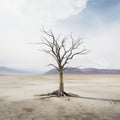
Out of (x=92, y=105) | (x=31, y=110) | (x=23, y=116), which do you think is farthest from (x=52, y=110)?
(x=92, y=105)

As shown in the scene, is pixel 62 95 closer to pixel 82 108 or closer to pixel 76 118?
pixel 82 108

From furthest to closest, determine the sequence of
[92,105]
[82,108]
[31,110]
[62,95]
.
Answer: [62,95], [92,105], [82,108], [31,110]

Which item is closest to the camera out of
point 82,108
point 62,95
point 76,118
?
point 76,118

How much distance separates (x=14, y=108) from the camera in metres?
15.0

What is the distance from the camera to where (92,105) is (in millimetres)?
16531

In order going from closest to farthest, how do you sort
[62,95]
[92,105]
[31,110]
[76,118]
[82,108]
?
[76,118]
[31,110]
[82,108]
[92,105]
[62,95]

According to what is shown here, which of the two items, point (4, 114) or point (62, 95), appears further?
point (62, 95)

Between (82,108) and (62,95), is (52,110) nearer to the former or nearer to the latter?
(82,108)

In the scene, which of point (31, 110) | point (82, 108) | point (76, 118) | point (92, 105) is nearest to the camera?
point (76, 118)

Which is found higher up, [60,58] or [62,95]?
[60,58]

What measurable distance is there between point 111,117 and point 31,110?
503cm

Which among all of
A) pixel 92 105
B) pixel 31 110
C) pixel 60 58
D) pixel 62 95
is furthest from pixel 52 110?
pixel 60 58

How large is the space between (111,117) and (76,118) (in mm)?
2026

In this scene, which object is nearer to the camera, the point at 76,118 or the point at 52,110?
the point at 76,118
